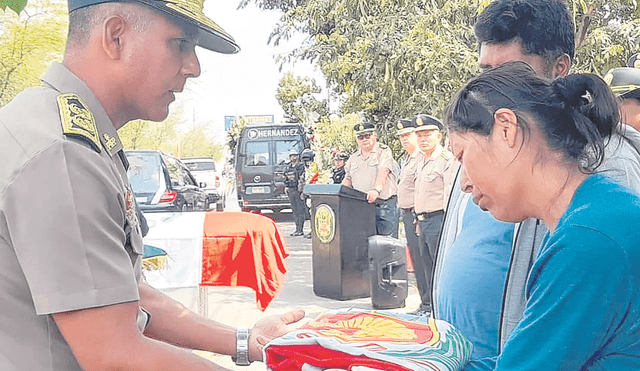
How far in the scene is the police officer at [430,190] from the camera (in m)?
6.95

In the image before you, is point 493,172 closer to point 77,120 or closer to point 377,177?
point 77,120

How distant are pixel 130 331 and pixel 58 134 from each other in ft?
1.39

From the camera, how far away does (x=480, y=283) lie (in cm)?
219

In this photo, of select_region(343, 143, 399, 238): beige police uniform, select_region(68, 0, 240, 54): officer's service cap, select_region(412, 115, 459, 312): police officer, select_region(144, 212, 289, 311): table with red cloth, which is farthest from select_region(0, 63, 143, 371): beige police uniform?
select_region(343, 143, 399, 238): beige police uniform

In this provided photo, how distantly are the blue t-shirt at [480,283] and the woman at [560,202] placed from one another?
21.3 inches

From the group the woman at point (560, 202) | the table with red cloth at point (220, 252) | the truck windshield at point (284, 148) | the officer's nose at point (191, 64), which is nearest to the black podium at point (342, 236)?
the table with red cloth at point (220, 252)

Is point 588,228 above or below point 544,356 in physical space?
above

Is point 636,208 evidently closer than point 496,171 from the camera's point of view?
Yes

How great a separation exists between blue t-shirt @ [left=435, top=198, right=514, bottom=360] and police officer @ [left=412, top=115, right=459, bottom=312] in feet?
15.0

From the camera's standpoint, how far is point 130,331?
4.72 ft

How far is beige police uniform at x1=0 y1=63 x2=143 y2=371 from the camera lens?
1.32 meters

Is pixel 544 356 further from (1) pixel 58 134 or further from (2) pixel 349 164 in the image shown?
(2) pixel 349 164

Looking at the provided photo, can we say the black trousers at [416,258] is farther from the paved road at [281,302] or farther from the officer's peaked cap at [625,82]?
the officer's peaked cap at [625,82]

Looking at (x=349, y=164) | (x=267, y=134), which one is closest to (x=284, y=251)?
(x=349, y=164)
